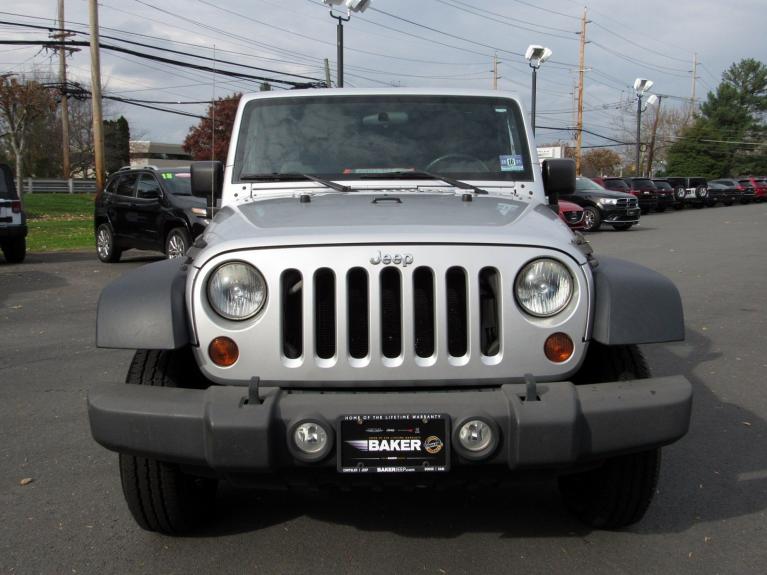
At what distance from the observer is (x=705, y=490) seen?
3.95m

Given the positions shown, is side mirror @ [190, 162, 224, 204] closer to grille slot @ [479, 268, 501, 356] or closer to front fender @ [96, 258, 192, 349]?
front fender @ [96, 258, 192, 349]

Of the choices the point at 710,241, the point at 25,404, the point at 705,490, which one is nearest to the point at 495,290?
the point at 705,490

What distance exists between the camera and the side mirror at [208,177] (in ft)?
15.0

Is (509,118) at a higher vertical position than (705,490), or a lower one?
higher

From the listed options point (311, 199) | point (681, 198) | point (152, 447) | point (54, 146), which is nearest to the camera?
point (152, 447)

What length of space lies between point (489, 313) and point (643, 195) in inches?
1266

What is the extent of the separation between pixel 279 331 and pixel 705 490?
227 cm

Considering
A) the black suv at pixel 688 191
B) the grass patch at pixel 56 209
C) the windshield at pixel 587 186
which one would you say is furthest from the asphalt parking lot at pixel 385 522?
the black suv at pixel 688 191

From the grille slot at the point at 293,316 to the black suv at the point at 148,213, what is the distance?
991 centimetres

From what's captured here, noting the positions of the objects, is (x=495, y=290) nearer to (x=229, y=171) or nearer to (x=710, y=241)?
(x=229, y=171)

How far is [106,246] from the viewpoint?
1512 cm

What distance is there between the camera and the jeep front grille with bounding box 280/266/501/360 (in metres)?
2.89

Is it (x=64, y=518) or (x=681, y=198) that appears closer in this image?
(x=64, y=518)

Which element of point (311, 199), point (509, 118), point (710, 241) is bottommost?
point (710, 241)
